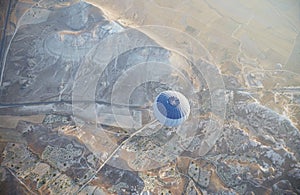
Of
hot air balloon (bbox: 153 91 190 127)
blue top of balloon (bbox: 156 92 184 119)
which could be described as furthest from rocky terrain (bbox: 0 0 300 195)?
blue top of balloon (bbox: 156 92 184 119)

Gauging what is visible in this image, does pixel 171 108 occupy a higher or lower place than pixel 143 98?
higher

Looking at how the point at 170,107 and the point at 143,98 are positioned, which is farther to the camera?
the point at 143,98

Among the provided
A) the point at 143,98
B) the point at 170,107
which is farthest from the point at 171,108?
the point at 143,98

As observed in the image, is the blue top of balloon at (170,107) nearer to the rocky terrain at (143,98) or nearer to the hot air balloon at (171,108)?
the hot air balloon at (171,108)

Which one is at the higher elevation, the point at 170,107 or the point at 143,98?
the point at 170,107

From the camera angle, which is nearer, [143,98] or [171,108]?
[171,108]

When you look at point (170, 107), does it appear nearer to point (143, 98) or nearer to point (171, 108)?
point (171, 108)

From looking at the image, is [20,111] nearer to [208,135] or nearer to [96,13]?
[96,13]

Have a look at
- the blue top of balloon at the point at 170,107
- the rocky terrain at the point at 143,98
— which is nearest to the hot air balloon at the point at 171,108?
the blue top of balloon at the point at 170,107

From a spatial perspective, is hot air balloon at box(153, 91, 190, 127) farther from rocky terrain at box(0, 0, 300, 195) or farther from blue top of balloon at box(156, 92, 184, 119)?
rocky terrain at box(0, 0, 300, 195)
